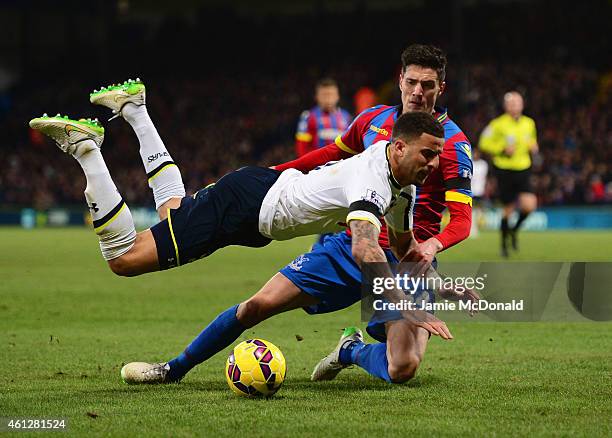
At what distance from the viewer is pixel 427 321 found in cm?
486

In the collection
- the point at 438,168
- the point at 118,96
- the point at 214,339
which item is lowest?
the point at 214,339

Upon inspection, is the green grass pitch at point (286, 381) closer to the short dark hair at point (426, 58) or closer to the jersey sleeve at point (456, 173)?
the jersey sleeve at point (456, 173)

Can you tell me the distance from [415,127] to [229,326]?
1.60 meters

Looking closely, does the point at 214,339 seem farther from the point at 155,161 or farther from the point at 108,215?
the point at 155,161

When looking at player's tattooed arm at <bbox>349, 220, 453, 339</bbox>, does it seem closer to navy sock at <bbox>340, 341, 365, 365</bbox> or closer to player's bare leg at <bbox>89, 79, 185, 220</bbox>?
navy sock at <bbox>340, 341, 365, 365</bbox>

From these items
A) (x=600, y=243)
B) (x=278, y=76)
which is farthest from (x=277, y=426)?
(x=278, y=76)

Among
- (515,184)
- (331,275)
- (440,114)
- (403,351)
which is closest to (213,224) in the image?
(331,275)

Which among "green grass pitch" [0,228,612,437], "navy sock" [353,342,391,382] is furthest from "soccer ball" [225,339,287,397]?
"navy sock" [353,342,391,382]

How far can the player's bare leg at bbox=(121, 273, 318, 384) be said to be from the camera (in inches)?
221

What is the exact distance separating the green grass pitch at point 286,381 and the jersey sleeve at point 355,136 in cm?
146

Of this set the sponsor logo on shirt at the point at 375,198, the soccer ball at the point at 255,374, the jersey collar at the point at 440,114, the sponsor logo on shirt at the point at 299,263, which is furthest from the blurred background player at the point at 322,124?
Answer: the sponsor logo on shirt at the point at 375,198

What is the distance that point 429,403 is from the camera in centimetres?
512

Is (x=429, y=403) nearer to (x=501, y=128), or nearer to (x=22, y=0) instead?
(x=501, y=128)

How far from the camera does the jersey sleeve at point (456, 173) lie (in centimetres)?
604
